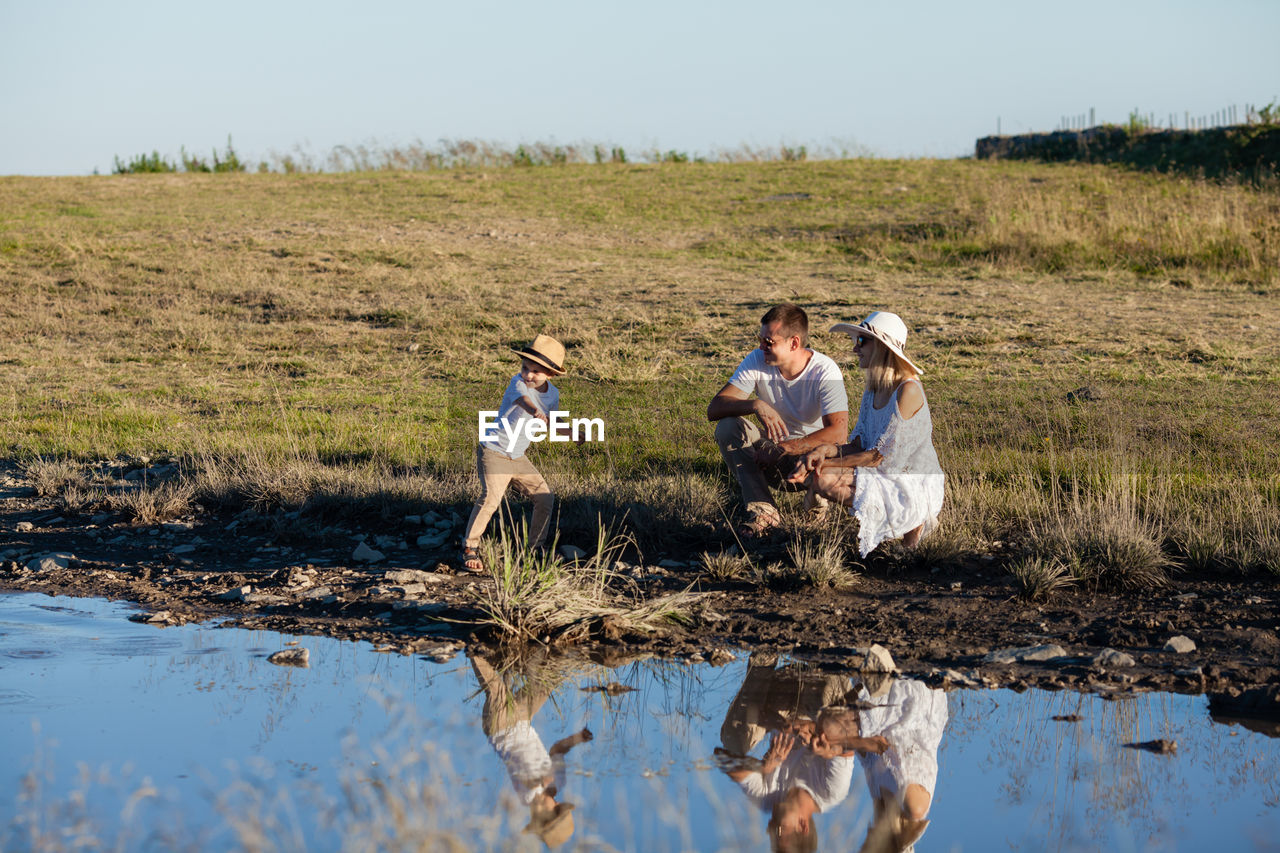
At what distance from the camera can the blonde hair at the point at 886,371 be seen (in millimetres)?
7438

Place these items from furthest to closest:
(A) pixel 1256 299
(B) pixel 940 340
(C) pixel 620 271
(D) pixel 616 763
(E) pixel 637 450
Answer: (C) pixel 620 271, (A) pixel 1256 299, (B) pixel 940 340, (E) pixel 637 450, (D) pixel 616 763

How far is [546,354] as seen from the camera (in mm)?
7398

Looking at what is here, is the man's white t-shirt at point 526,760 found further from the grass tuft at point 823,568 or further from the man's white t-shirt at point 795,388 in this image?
the man's white t-shirt at point 795,388

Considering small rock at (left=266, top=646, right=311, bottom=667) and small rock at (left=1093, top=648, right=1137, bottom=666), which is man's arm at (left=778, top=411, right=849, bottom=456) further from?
small rock at (left=266, top=646, right=311, bottom=667)

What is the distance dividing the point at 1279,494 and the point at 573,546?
507cm

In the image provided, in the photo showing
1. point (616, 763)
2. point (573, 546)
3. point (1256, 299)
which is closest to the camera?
point (616, 763)

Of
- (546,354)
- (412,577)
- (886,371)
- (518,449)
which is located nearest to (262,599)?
(412,577)

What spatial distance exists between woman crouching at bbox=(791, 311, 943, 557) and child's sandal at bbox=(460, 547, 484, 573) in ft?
7.03

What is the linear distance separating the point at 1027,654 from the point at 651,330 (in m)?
11.1

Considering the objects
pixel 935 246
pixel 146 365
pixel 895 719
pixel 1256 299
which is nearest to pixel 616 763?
pixel 895 719

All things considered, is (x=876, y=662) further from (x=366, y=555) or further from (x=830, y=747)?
(x=366, y=555)

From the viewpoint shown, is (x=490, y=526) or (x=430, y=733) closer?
(x=430, y=733)

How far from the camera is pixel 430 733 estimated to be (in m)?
5.16

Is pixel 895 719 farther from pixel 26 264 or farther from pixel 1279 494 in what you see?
pixel 26 264
